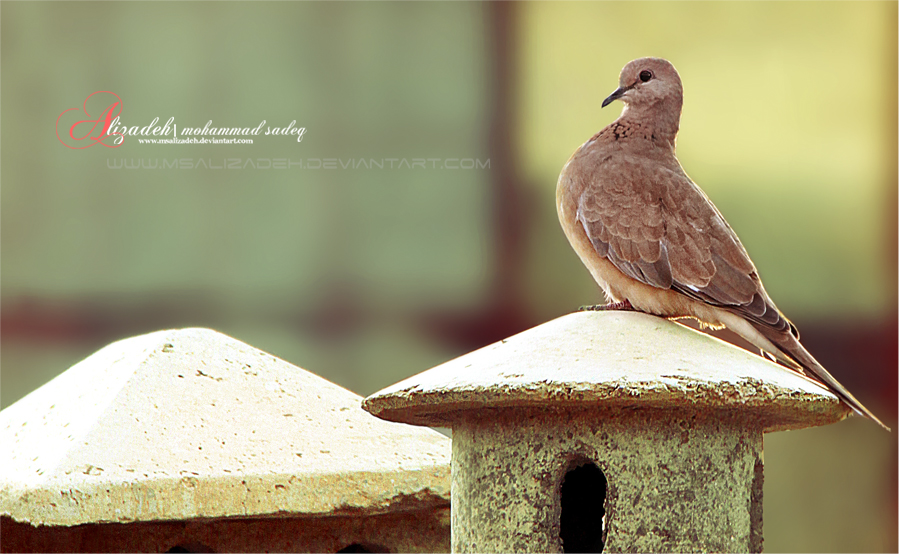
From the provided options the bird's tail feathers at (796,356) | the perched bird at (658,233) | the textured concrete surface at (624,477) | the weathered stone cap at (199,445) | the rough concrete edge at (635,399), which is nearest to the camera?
the rough concrete edge at (635,399)

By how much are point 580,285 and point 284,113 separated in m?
2.54

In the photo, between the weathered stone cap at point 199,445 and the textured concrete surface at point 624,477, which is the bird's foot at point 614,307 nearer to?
the textured concrete surface at point 624,477

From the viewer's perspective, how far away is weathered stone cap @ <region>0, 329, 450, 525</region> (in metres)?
3.68

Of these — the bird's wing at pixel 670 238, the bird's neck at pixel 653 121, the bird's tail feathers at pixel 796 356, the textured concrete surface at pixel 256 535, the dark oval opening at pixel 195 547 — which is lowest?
the dark oval opening at pixel 195 547

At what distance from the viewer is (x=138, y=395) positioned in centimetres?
404

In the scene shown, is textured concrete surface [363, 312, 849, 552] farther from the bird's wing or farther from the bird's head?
the bird's head

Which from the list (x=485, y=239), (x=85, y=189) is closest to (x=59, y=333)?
(x=85, y=189)

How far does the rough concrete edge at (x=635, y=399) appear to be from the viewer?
2998mm

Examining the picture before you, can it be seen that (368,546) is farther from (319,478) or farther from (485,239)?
(485,239)

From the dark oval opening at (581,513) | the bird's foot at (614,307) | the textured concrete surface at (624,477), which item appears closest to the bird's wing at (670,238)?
the bird's foot at (614,307)

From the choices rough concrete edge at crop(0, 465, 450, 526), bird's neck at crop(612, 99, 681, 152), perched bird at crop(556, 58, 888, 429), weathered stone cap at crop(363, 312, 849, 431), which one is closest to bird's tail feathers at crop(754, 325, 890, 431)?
perched bird at crop(556, 58, 888, 429)

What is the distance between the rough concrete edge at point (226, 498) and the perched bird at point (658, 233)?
40.2 inches

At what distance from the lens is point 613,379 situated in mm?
3014

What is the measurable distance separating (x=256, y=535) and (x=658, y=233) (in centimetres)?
196
